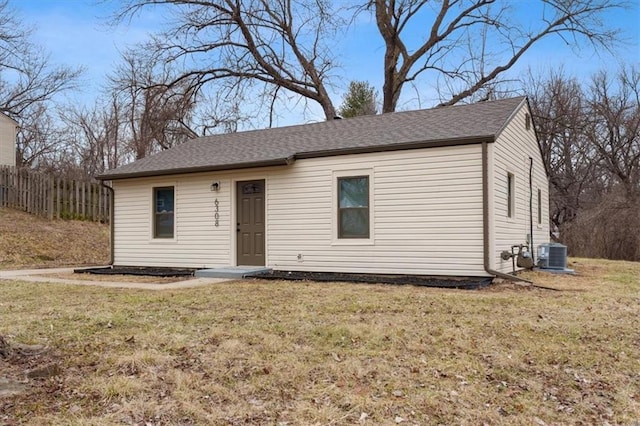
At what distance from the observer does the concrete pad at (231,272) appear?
32.8 ft

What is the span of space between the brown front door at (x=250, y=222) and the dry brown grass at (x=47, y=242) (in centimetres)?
599

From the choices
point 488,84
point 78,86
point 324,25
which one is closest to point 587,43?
point 488,84

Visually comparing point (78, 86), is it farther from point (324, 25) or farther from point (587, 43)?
point (587, 43)

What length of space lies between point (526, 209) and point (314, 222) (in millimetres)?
5049

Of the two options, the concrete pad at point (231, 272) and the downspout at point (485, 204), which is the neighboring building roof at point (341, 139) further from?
the concrete pad at point (231, 272)

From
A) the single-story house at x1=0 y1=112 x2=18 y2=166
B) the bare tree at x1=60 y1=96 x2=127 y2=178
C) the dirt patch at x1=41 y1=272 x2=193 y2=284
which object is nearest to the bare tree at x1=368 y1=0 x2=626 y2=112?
the dirt patch at x1=41 y1=272 x2=193 y2=284

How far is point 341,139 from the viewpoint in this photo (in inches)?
421

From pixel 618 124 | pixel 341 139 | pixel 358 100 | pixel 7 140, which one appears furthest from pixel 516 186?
pixel 7 140

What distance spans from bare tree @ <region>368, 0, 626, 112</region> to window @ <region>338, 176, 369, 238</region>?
1348cm

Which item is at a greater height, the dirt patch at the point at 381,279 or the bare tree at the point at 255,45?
the bare tree at the point at 255,45

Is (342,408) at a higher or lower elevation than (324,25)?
lower

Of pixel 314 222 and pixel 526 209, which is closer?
pixel 314 222

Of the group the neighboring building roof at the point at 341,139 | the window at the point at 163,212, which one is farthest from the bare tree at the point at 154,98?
the window at the point at 163,212

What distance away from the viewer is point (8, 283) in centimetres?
890
